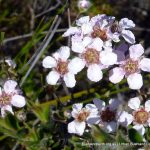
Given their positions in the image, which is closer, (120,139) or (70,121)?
(120,139)

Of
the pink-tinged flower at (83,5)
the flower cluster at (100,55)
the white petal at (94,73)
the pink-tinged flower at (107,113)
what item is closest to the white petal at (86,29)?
the flower cluster at (100,55)

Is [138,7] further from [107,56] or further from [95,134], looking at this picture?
[95,134]

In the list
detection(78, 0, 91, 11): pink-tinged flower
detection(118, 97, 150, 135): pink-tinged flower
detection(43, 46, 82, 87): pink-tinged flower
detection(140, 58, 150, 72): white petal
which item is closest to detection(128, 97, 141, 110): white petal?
detection(118, 97, 150, 135): pink-tinged flower

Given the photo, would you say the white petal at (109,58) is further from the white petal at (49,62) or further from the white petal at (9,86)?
the white petal at (9,86)

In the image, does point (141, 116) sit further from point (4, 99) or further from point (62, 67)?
point (4, 99)

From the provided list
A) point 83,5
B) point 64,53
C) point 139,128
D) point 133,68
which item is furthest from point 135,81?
point 83,5

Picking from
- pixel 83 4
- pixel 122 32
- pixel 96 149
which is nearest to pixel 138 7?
pixel 83 4

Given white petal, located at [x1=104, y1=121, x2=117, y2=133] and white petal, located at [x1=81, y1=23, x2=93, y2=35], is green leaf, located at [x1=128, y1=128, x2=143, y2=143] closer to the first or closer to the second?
white petal, located at [x1=104, y1=121, x2=117, y2=133]
